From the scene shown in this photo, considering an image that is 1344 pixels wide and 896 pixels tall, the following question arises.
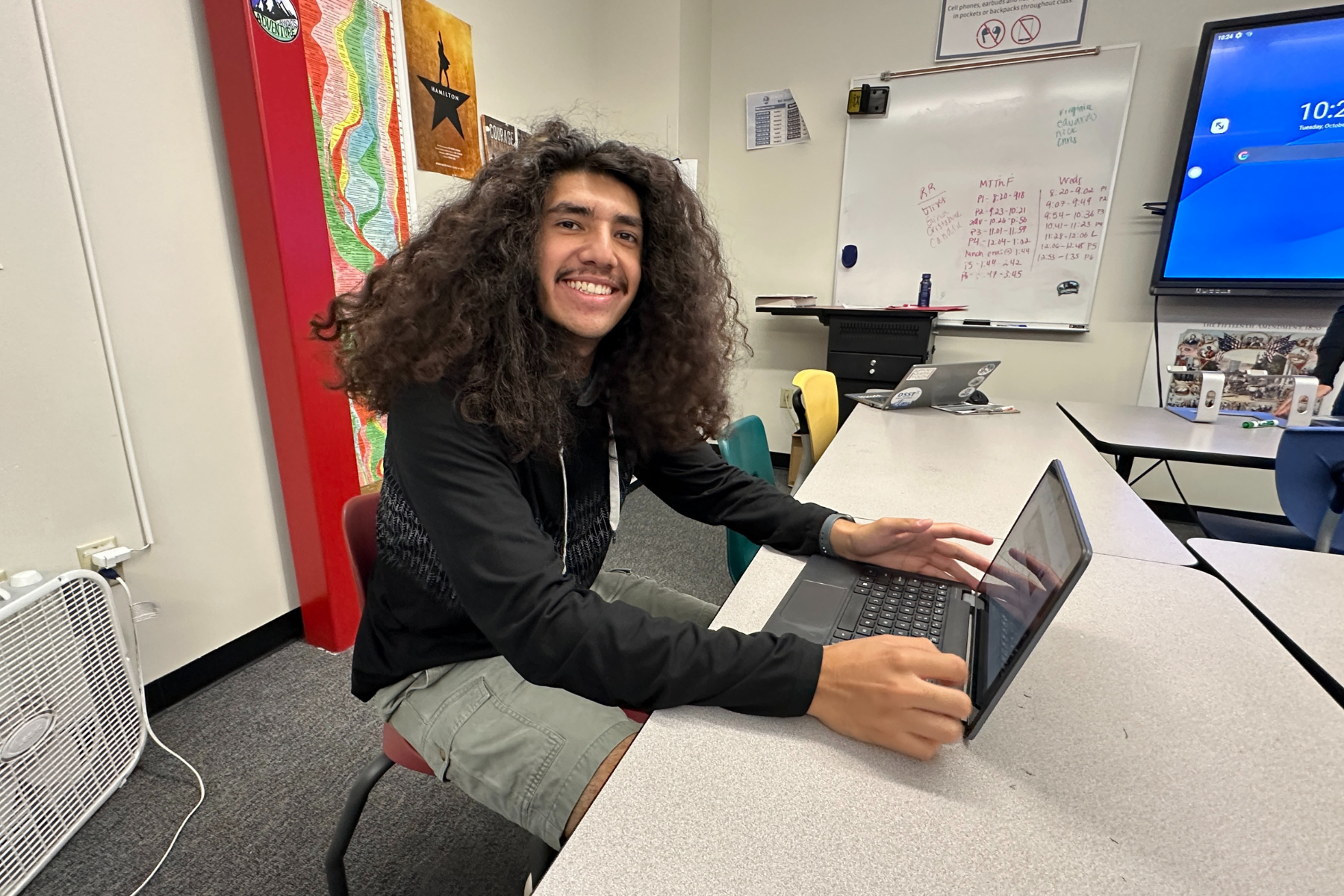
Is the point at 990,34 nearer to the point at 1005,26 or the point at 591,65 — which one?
the point at 1005,26

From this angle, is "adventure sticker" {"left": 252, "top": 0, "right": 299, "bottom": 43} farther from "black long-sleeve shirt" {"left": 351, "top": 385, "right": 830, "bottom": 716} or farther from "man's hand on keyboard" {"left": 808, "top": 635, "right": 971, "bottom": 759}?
"man's hand on keyboard" {"left": 808, "top": 635, "right": 971, "bottom": 759}

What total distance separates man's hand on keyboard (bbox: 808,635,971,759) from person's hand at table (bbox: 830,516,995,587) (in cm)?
29

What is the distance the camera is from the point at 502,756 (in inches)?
29.0

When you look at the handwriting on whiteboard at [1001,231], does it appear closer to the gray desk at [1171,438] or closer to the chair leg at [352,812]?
the gray desk at [1171,438]

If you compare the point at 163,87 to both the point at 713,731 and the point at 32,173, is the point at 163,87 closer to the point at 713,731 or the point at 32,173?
the point at 32,173

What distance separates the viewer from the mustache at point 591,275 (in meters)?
0.90

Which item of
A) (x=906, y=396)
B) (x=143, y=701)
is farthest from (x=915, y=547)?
(x=143, y=701)

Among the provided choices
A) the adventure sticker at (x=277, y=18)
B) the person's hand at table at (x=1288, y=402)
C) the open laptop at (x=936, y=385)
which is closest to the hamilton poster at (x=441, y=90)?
the adventure sticker at (x=277, y=18)

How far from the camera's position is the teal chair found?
4.48 feet

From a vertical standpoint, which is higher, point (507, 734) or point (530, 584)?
point (530, 584)

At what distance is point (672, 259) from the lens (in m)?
1.03

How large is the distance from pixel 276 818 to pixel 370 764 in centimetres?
64

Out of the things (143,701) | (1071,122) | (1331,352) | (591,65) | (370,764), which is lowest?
(143,701)

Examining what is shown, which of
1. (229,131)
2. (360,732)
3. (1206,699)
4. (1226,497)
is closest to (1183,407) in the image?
(1226,497)
